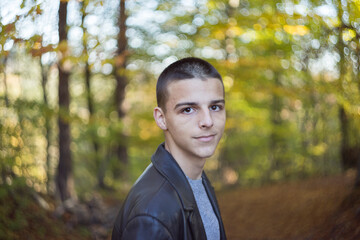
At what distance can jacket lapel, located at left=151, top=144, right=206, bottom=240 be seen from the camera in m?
1.95

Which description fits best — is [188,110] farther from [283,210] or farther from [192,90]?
[283,210]

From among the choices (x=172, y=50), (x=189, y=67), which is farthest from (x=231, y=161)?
(x=189, y=67)

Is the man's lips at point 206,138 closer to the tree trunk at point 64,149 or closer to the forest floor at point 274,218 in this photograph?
the forest floor at point 274,218

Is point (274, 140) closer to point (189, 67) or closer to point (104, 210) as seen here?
point (104, 210)

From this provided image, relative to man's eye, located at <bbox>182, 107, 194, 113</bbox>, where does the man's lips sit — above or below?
below

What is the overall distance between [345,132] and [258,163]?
314 inches

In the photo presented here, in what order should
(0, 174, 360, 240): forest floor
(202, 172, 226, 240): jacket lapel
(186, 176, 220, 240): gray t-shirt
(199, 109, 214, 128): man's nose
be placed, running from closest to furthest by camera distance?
(199, 109, 214, 128): man's nose, (186, 176, 220, 240): gray t-shirt, (202, 172, 226, 240): jacket lapel, (0, 174, 360, 240): forest floor

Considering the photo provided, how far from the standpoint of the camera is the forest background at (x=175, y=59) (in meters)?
5.68

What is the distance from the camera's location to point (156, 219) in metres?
1.74

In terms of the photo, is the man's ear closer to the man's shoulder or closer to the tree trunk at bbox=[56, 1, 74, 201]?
the man's shoulder

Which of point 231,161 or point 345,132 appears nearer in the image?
point 345,132

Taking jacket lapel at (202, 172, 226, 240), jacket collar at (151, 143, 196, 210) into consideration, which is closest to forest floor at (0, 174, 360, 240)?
jacket lapel at (202, 172, 226, 240)

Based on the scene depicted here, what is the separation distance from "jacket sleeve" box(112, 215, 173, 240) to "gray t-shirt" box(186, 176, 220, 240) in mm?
554

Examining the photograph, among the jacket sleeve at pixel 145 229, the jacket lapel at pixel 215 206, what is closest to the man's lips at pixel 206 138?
the jacket lapel at pixel 215 206
